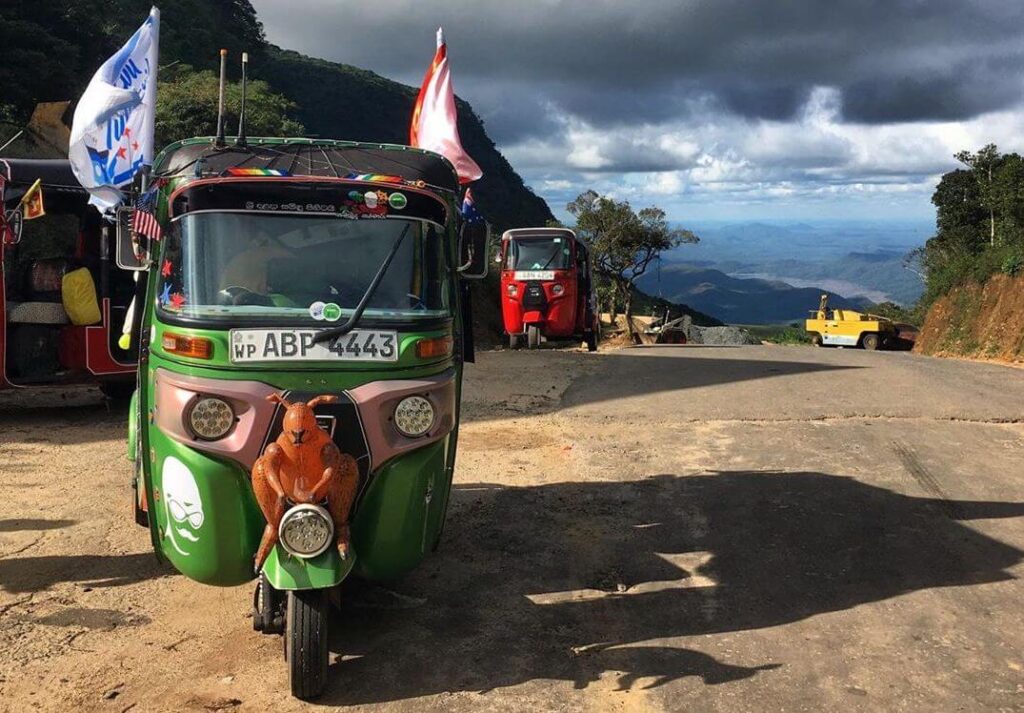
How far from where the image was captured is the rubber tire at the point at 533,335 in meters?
18.9

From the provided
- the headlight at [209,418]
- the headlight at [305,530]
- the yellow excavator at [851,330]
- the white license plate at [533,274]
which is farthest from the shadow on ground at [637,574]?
the yellow excavator at [851,330]

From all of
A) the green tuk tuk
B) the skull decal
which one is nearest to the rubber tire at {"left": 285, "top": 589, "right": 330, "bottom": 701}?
the green tuk tuk

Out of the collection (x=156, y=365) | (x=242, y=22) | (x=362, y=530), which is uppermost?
(x=242, y=22)

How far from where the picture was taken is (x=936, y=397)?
11.5 m

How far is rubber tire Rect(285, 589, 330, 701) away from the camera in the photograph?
13.0ft

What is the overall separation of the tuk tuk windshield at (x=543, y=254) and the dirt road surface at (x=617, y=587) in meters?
8.72

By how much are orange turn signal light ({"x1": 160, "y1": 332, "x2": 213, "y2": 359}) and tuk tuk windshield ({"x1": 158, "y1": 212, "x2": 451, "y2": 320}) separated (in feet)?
0.46

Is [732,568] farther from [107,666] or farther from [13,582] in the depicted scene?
[13,582]

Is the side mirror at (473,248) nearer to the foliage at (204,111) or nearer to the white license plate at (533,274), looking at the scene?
the white license plate at (533,274)

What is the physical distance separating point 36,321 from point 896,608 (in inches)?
373

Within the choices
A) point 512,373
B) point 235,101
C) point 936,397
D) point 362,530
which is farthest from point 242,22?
point 362,530

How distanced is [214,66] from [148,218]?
50.4 meters

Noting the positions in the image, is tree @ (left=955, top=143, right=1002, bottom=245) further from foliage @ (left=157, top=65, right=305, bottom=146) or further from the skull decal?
the skull decal

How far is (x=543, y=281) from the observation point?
1848 cm
